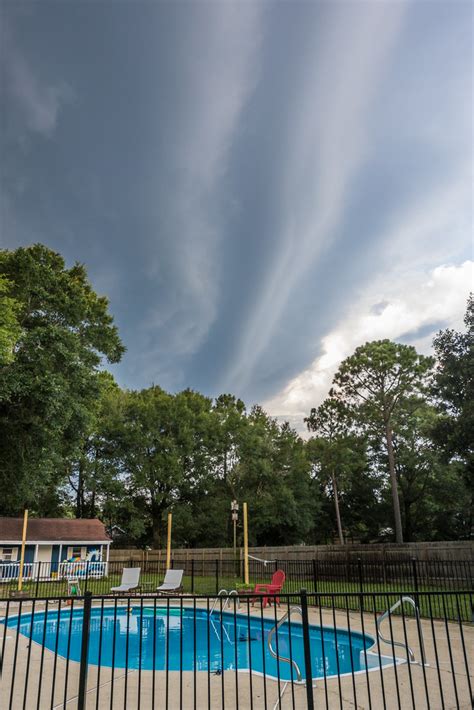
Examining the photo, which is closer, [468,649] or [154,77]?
[468,649]

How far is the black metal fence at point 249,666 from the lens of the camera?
4043 millimetres

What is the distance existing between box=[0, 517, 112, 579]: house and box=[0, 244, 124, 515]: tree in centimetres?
628

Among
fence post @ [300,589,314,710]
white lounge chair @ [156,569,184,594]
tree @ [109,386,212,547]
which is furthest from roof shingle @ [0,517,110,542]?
fence post @ [300,589,314,710]

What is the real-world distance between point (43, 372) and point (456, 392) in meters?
17.0

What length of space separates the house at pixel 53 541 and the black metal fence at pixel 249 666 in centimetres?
1408

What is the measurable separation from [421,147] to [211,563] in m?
21.1

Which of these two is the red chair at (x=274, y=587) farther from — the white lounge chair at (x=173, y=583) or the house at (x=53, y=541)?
the house at (x=53, y=541)

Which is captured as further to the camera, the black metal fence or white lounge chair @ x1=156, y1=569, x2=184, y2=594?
white lounge chair @ x1=156, y1=569, x2=184, y2=594

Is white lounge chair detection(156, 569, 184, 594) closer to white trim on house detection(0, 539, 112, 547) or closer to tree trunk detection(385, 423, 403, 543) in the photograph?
white trim on house detection(0, 539, 112, 547)

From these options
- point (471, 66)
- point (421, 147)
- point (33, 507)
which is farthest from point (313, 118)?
point (33, 507)

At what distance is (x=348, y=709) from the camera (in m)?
4.54

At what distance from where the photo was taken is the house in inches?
958

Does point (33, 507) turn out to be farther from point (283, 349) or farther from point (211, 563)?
point (283, 349)

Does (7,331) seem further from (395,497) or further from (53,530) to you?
(395,497)
